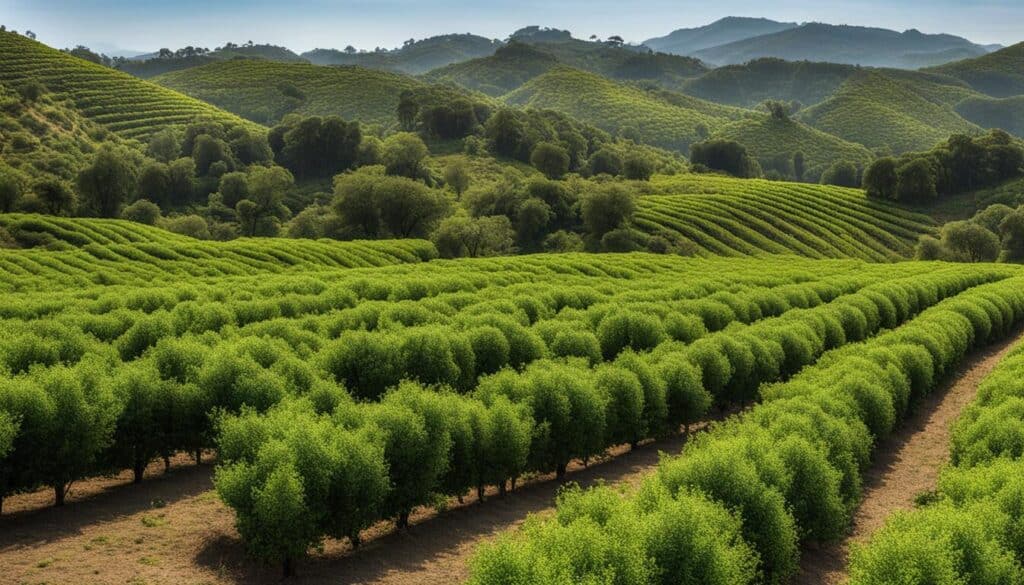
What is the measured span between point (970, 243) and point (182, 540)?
146 metres

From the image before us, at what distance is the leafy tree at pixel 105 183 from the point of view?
130 meters

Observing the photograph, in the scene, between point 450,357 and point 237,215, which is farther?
point 237,215

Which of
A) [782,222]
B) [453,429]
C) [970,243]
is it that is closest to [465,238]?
[782,222]

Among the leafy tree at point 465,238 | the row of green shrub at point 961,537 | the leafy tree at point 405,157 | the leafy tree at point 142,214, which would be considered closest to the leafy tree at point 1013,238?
the leafy tree at point 465,238

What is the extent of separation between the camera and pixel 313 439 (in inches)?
954

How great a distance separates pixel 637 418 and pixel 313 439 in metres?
18.3

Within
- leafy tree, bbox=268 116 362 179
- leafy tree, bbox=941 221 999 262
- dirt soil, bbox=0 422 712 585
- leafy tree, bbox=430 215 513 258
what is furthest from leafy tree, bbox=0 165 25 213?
leafy tree, bbox=941 221 999 262

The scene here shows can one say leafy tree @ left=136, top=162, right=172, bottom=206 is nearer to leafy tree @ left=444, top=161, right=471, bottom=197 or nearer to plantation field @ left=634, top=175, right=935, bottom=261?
leafy tree @ left=444, top=161, right=471, bottom=197

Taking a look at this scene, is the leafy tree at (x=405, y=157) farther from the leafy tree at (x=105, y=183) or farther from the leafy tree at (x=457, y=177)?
the leafy tree at (x=105, y=183)

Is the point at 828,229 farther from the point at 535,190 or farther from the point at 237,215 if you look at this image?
the point at 237,215

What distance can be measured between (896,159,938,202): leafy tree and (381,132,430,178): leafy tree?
374 ft

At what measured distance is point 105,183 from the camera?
131375mm

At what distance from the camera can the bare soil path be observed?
89.9ft

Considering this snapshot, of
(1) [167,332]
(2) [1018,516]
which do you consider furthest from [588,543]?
(1) [167,332]
